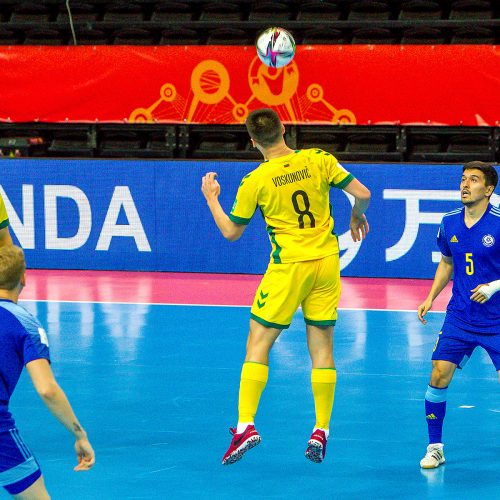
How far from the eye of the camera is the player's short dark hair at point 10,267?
4.41 meters

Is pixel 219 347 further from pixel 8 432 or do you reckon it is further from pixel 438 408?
pixel 8 432

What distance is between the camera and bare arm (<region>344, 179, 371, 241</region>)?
6.64 meters

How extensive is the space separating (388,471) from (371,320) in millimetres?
4613

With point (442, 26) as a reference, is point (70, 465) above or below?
below

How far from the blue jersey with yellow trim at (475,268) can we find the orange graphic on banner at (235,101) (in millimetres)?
7901

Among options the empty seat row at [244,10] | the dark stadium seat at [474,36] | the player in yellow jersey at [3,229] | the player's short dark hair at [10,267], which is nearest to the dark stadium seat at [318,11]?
the empty seat row at [244,10]

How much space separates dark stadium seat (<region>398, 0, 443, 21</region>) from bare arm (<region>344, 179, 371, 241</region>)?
9625 mm

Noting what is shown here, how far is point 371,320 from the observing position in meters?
11.2

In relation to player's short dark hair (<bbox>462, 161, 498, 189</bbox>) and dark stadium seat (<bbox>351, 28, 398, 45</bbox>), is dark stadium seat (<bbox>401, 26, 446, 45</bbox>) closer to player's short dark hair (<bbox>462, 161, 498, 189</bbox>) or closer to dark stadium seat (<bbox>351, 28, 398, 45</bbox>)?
dark stadium seat (<bbox>351, 28, 398, 45</bbox>)

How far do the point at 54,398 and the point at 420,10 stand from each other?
12.7 m

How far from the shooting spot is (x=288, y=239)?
660 centimetres

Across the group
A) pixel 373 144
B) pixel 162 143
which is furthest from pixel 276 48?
pixel 162 143

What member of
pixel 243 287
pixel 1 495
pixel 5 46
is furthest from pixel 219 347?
pixel 5 46

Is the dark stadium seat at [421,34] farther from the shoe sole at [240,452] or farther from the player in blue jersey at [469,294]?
the shoe sole at [240,452]
